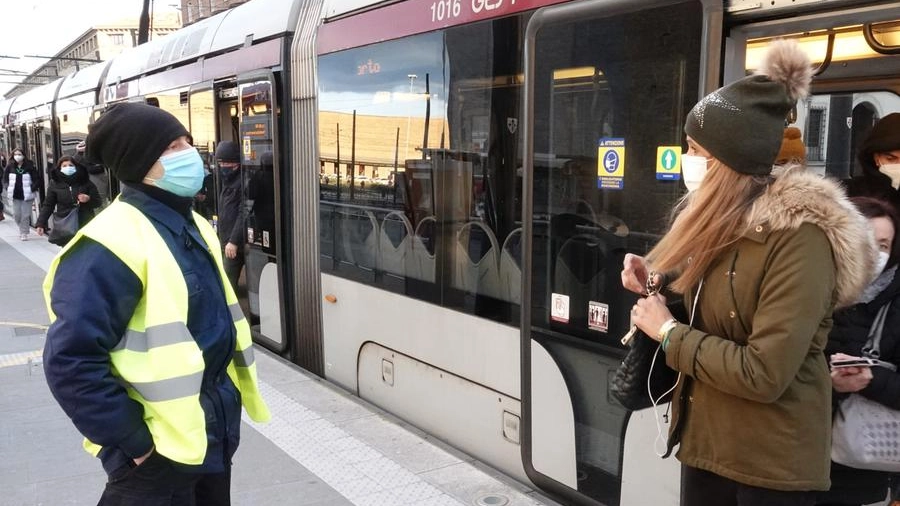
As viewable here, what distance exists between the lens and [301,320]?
5617 millimetres

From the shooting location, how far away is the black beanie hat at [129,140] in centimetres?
207

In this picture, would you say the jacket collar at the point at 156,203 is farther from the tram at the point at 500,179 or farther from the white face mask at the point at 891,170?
the white face mask at the point at 891,170

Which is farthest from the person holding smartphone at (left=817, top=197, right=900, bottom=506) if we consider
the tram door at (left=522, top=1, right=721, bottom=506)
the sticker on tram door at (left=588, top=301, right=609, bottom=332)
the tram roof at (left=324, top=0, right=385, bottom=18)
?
the tram roof at (left=324, top=0, right=385, bottom=18)

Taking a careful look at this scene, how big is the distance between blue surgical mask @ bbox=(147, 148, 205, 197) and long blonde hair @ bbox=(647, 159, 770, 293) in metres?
1.36

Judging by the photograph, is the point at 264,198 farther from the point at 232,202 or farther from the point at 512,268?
the point at 512,268

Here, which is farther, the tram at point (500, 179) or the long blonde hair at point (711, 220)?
the tram at point (500, 179)

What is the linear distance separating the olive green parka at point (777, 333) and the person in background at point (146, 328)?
1.26 meters

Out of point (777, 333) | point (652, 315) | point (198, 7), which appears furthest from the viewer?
point (198, 7)

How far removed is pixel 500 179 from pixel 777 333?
6.74ft

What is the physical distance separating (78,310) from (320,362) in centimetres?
363

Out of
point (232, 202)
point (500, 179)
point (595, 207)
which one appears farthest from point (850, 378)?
point (232, 202)

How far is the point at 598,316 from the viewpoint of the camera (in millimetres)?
3061

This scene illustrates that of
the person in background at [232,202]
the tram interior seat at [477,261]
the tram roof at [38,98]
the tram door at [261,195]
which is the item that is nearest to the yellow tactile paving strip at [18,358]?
the person in background at [232,202]

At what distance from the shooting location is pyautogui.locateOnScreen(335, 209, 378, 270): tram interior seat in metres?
Result: 4.66
